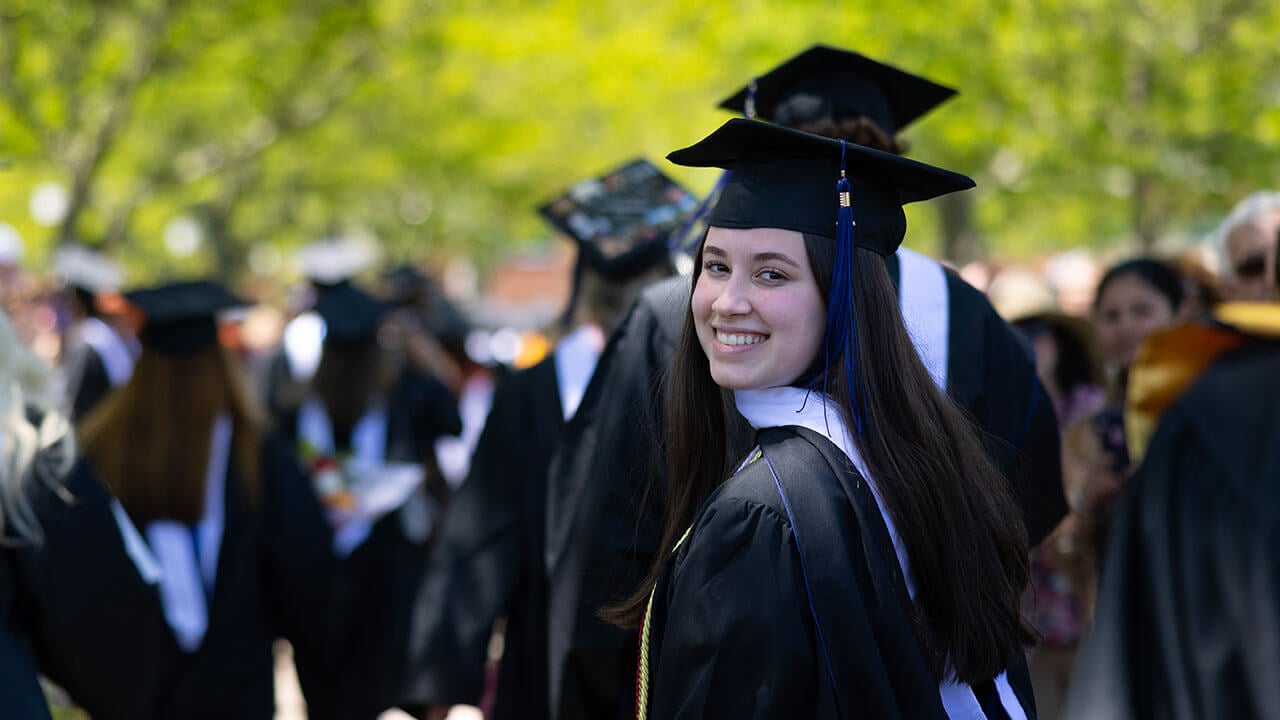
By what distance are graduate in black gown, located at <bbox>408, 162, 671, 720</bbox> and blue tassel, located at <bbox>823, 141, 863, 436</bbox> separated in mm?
1721

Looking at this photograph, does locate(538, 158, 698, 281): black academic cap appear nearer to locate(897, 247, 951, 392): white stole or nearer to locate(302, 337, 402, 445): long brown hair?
locate(897, 247, 951, 392): white stole

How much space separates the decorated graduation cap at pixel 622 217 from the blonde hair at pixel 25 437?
1.42 m

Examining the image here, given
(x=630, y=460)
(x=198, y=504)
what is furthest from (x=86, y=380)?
(x=630, y=460)

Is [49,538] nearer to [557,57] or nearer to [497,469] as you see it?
[497,469]

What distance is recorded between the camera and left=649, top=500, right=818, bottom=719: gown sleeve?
1.95m

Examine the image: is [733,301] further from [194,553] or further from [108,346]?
[108,346]

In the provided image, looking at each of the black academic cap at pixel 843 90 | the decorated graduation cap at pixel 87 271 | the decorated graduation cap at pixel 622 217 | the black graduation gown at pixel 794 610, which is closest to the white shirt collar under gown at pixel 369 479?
the decorated graduation cap at pixel 87 271

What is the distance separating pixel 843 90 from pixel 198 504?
7.93ft

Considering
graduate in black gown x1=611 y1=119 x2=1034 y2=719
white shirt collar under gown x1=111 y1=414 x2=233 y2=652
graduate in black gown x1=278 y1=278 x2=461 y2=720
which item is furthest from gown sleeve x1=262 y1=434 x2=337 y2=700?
graduate in black gown x1=611 y1=119 x2=1034 y2=719

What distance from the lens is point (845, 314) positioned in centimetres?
211

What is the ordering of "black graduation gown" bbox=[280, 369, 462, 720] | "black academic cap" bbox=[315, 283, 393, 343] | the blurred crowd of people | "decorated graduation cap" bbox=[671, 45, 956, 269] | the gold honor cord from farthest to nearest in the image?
"black academic cap" bbox=[315, 283, 393, 343] → "black graduation gown" bbox=[280, 369, 462, 720] → "decorated graduation cap" bbox=[671, 45, 956, 269] → the blurred crowd of people → the gold honor cord

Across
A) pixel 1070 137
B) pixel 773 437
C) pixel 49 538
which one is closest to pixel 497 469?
pixel 49 538

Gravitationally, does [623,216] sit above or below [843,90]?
below

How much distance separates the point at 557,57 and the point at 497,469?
51.5ft
